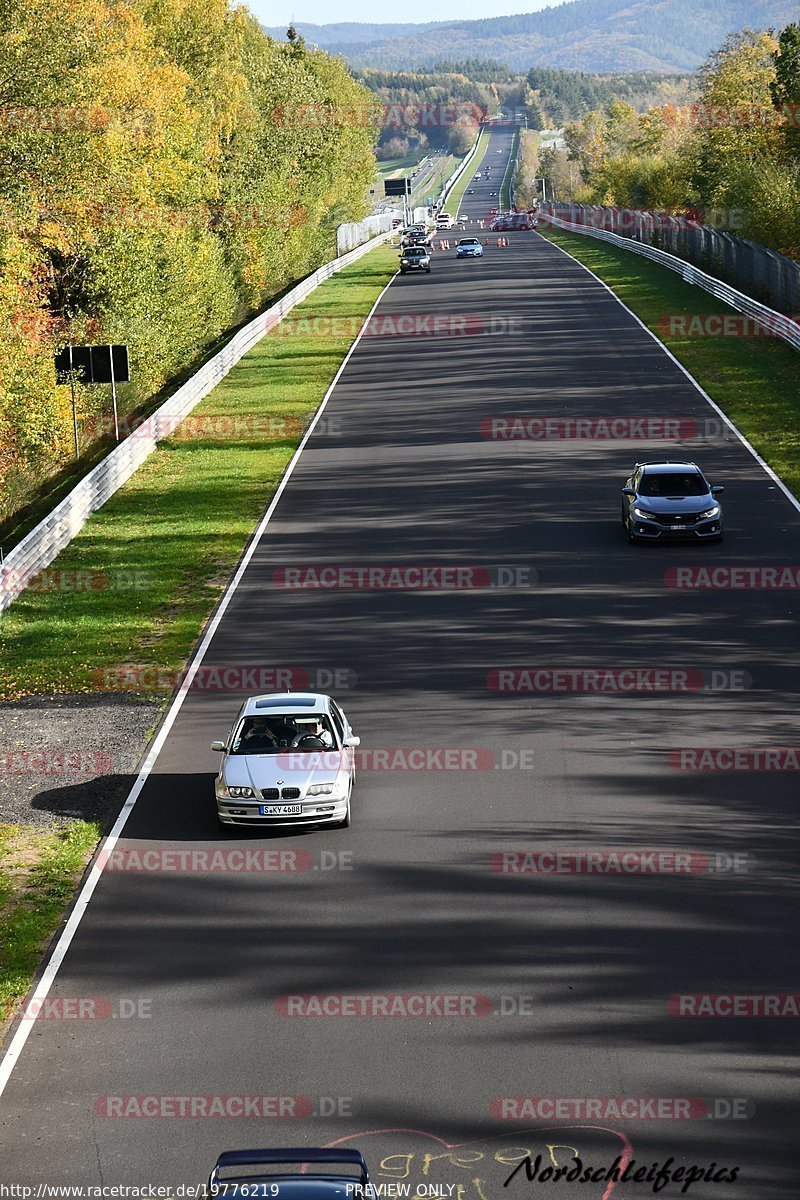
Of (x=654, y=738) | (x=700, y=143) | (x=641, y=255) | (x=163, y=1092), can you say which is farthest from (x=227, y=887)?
(x=700, y=143)

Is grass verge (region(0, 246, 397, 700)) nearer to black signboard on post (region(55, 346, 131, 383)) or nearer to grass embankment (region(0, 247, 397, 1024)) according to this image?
grass embankment (region(0, 247, 397, 1024))


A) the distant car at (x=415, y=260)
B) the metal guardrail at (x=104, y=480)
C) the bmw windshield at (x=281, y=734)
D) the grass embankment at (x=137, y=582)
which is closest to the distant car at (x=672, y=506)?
the grass embankment at (x=137, y=582)

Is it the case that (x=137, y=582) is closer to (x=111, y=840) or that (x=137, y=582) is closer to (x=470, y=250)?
(x=111, y=840)

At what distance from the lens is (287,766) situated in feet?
58.0

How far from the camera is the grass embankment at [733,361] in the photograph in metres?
39.8

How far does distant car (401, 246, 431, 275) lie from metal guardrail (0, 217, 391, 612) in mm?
24788

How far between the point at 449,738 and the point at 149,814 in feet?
14.0

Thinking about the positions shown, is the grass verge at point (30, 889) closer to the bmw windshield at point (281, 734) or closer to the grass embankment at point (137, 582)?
the grass embankment at point (137, 582)

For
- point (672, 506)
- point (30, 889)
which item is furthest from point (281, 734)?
point (672, 506)

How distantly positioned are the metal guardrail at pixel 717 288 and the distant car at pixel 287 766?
1470 inches

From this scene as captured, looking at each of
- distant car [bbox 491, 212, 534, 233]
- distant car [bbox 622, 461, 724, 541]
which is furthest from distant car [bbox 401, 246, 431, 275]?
distant car [bbox 622, 461, 724, 541]

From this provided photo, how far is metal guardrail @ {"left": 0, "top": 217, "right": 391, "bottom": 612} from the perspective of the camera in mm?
29547

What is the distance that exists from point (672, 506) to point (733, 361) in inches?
906

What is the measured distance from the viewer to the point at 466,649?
24266mm
